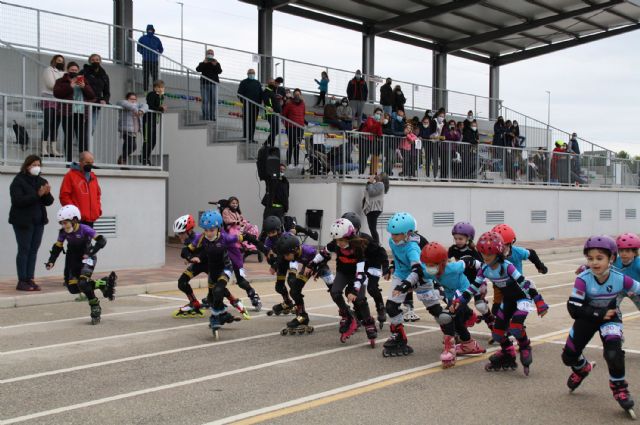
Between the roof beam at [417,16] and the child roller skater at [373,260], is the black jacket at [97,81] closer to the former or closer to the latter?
the child roller skater at [373,260]

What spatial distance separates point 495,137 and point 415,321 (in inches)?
763

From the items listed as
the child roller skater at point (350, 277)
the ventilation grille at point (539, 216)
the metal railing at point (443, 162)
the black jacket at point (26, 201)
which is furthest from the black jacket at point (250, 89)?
the child roller skater at point (350, 277)

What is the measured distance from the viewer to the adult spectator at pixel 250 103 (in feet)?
78.1

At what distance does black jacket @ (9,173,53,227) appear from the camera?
14.5 m

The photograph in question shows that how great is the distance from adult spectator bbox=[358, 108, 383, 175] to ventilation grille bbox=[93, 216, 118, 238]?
8.07m

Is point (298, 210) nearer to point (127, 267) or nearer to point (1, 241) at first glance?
point (127, 267)

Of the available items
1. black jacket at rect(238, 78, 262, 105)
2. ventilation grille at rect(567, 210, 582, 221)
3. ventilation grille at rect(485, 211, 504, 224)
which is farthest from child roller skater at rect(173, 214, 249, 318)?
ventilation grille at rect(567, 210, 582, 221)

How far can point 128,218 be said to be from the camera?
1839 centimetres

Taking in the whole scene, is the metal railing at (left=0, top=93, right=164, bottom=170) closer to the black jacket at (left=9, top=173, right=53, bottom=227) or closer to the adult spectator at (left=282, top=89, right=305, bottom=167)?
the black jacket at (left=9, top=173, right=53, bottom=227)

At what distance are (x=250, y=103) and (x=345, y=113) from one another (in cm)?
467

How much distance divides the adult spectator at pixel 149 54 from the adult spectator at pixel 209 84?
1.25 meters

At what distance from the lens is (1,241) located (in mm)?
16062

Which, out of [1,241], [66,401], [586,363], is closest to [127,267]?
[1,241]

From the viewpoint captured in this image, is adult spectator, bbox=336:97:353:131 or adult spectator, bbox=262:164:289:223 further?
adult spectator, bbox=336:97:353:131
